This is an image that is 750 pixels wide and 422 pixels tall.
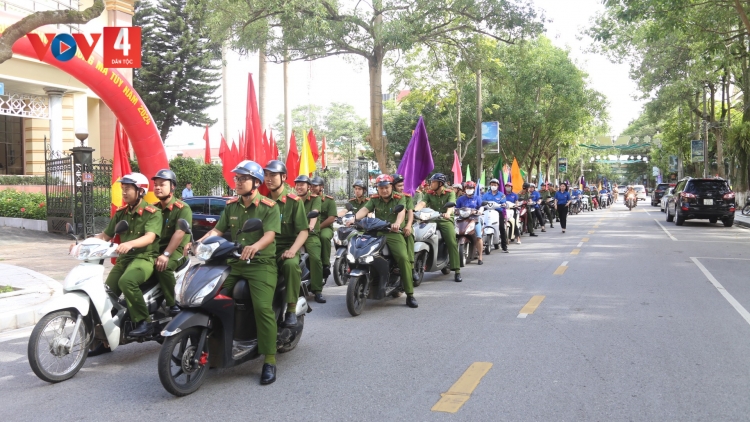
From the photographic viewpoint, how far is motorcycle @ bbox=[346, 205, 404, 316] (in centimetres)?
776

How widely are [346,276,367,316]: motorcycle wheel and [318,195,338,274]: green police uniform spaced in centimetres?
143

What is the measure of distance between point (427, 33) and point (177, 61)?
24075 millimetres

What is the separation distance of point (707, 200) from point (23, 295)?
71.3ft

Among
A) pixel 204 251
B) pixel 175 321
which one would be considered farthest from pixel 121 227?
pixel 175 321

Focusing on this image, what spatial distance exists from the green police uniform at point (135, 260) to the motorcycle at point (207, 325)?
0.78 metres

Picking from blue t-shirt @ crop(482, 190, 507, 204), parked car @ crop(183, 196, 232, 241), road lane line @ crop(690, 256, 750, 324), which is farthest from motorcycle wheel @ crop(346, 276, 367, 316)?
parked car @ crop(183, 196, 232, 241)

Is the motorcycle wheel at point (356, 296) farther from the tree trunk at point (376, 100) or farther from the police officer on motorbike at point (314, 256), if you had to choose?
the tree trunk at point (376, 100)

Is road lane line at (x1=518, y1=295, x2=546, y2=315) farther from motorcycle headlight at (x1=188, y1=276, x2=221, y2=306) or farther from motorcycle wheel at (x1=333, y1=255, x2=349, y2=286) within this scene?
motorcycle headlight at (x1=188, y1=276, x2=221, y2=306)

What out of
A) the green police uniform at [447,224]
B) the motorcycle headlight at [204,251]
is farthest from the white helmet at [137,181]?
the green police uniform at [447,224]

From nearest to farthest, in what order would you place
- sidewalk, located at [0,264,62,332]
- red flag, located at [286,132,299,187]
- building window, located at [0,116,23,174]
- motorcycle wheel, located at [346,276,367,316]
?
1. sidewalk, located at [0,264,62,332]
2. motorcycle wheel, located at [346,276,367,316]
3. red flag, located at [286,132,299,187]
4. building window, located at [0,116,23,174]

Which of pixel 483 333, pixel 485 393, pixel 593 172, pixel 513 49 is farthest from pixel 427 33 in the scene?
pixel 593 172

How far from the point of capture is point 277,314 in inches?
223

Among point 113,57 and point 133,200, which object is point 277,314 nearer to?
point 133,200

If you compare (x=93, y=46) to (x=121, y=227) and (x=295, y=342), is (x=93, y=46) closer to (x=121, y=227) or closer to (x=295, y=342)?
(x=121, y=227)
